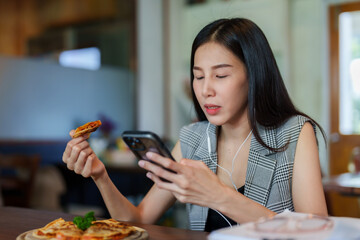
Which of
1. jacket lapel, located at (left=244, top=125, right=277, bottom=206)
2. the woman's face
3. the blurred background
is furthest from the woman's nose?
the blurred background

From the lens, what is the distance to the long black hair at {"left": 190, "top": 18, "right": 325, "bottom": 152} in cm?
131

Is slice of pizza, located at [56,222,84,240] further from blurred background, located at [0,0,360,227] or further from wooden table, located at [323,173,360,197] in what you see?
blurred background, located at [0,0,360,227]

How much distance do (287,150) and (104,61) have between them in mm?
3657

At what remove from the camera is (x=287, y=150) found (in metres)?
1.29

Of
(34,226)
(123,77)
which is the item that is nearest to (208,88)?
(34,226)

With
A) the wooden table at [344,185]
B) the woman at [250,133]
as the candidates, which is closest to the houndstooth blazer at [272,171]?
the woman at [250,133]

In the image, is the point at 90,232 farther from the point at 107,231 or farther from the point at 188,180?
the point at 188,180

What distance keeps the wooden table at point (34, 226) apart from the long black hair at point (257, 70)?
18.5 inches

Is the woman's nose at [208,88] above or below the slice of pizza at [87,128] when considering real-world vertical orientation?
above

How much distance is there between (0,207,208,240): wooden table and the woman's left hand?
9cm

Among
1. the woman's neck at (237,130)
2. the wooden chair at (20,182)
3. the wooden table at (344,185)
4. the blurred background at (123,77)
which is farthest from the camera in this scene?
the blurred background at (123,77)

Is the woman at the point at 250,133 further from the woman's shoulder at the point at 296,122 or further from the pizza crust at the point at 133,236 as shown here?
the pizza crust at the point at 133,236

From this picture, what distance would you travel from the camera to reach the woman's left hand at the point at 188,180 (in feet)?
3.01

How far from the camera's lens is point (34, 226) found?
110 cm
